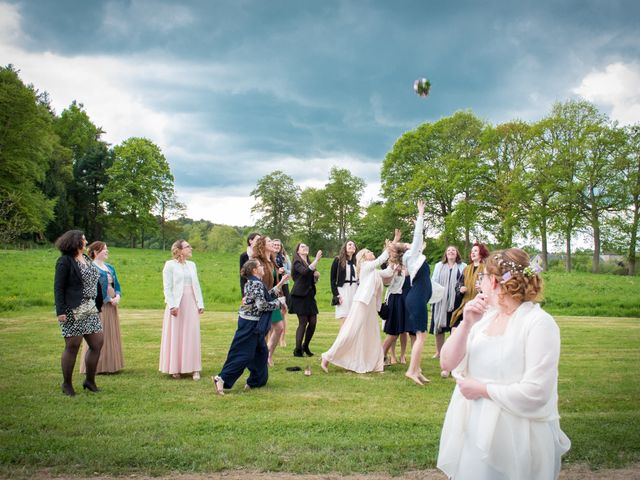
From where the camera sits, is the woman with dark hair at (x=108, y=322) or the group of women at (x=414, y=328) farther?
the woman with dark hair at (x=108, y=322)

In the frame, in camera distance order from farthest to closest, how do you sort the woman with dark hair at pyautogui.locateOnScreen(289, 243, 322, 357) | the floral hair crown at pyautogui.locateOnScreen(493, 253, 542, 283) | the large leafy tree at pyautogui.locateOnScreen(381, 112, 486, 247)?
the large leafy tree at pyautogui.locateOnScreen(381, 112, 486, 247) < the woman with dark hair at pyautogui.locateOnScreen(289, 243, 322, 357) < the floral hair crown at pyautogui.locateOnScreen(493, 253, 542, 283)

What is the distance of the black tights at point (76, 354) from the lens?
7.54 metres

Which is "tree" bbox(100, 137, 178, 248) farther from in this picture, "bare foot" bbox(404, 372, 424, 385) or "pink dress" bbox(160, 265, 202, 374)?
"bare foot" bbox(404, 372, 424, 385)

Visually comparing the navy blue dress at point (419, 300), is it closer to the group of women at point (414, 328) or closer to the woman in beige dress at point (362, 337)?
the group of women at point (414, 328)

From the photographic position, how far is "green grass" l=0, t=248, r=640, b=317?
68.4ft

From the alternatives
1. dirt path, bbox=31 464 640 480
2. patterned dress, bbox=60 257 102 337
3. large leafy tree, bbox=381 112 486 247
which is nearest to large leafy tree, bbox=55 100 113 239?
large leafy tree, bbox=381 112 486 247

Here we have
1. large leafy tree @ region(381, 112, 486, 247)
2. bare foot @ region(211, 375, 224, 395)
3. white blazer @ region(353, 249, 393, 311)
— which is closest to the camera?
bare foot @ region(211, 375, 224, 395)

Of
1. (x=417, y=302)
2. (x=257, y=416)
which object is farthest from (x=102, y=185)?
(x=257, y=416)

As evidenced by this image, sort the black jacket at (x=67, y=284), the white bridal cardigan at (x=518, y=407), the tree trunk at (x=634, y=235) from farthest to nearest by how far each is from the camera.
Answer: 1. the tree trunk at (x=634, y=235)
2. the black jacket at (x=67, y=284)
3. the white bridal cardigan at (x=518, y=407)

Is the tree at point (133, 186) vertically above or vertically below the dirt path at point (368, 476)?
above

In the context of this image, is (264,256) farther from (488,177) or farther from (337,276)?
(488,177)

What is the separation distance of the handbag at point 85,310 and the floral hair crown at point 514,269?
6.39m

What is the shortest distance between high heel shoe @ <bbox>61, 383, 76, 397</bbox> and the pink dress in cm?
163

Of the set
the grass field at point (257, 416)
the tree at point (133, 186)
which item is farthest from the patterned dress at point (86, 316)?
the tree at point (133, 186)
